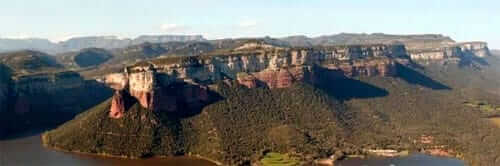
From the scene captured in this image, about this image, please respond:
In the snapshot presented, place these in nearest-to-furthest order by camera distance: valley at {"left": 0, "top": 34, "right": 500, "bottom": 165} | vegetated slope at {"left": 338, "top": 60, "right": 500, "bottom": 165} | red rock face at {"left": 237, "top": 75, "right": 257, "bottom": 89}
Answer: valley at {"left": 0, "top": 34, "right": 500, "bottom": 165} → vegetated slope at {"left": 338, "top": 60, "right": 500, "bottom": 165} → red rock face at {"left": 237, "top": 75, "right": 257, "bottom": 89}

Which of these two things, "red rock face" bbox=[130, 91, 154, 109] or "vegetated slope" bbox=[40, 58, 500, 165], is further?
"red rock face" bbox=[130, 91, 154, 109]

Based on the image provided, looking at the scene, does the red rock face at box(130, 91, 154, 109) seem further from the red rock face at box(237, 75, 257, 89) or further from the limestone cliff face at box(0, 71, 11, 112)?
the limestone cliff face at box(0, 71, 11, 112)

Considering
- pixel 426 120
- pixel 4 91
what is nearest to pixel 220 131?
pixel 426 120

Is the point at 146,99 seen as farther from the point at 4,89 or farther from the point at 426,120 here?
the point at 426,120

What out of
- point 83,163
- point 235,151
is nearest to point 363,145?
point 235,151

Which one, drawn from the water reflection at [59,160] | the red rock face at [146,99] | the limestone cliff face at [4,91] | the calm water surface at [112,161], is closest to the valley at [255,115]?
the red rock face at [146,99]

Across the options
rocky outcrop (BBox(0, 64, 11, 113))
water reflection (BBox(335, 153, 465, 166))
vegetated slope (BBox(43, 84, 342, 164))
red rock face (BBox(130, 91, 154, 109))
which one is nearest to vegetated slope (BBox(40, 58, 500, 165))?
vegetated slope (BBox(43, 84, 342, 164))
